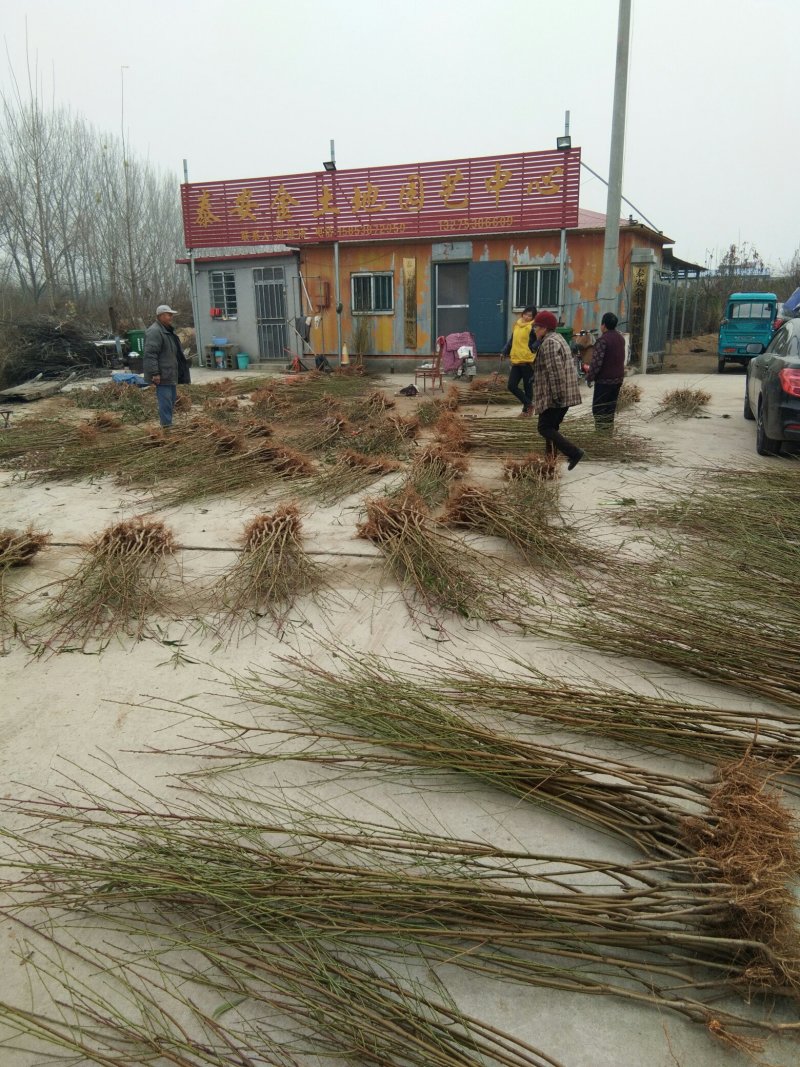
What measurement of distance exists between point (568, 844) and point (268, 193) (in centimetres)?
1734

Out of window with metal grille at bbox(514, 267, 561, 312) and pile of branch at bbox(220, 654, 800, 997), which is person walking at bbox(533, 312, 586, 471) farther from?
window with metal grille at bbox(514, 267, 561, 312)

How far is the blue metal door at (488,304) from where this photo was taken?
1488cm

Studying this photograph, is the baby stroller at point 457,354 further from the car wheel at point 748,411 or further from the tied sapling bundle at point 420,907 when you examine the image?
the tied sapling bundle at point 420,907

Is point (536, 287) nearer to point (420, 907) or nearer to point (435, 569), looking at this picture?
point (435, 569)

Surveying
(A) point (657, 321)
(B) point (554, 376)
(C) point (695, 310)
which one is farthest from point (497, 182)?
(C) point (695, 310)

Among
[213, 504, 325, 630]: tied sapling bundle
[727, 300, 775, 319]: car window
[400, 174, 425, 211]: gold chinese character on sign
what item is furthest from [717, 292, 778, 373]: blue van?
[213, 504, 325, 630]: tied sapling bundle

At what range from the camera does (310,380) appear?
41.4 feet

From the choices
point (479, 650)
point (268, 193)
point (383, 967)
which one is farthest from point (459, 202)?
point (383, 967)

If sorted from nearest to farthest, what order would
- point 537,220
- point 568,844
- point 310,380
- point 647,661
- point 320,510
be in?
point 568,844 → point 647,661 → point 320,510 → point 310,380 → point 537,220

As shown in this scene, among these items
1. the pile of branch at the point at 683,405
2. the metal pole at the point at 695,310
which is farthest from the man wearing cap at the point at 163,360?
the metal pole at the point at 695,310

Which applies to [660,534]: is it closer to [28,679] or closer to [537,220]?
[28,679]

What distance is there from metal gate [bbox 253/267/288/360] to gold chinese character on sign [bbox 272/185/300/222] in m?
1.16

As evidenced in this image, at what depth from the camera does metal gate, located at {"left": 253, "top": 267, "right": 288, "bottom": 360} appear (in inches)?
673

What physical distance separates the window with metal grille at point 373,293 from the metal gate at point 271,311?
201cm
